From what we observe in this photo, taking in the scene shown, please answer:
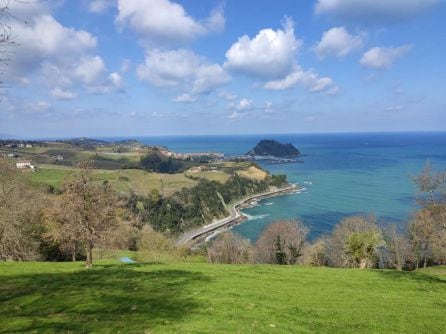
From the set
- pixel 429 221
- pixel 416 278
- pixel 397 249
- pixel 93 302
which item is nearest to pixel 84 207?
pixel 93 302

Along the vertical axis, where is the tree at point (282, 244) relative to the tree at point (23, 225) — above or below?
below

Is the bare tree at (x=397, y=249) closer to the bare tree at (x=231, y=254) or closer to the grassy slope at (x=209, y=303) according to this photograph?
the bare tree at (x=231, y=254)

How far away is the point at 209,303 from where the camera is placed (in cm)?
1811

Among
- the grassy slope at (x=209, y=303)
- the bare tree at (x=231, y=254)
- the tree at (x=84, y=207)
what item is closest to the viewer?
the grassy slope at (x=209, y=303)

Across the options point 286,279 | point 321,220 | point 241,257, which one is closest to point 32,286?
point 286,279

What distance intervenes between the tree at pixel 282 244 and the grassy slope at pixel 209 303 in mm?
41273

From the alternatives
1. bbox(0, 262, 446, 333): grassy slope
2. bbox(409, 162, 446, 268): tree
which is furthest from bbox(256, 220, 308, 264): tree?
bbox(0, 262, 446, 333): grassy slope

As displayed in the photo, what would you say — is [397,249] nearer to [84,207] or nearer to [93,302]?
[84,207]

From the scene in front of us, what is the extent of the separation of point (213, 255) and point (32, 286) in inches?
2236

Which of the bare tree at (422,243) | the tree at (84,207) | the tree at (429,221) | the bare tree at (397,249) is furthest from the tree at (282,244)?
the tree at (84,207)

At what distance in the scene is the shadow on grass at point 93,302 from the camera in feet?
44.4

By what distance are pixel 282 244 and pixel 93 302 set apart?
57294mm

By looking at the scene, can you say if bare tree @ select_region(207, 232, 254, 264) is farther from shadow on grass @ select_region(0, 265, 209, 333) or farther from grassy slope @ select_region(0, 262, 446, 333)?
shadow on grass @ select_region(0, 265, 209, 333)

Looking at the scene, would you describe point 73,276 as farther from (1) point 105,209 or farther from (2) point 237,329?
(2) point 237,329
